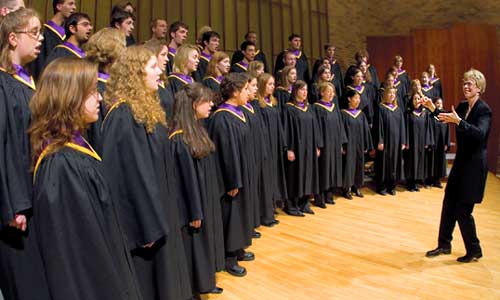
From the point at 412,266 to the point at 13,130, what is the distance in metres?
3.11

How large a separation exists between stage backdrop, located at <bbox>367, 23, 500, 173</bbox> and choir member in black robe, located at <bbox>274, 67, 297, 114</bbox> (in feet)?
16.3

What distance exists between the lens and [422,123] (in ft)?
21.9

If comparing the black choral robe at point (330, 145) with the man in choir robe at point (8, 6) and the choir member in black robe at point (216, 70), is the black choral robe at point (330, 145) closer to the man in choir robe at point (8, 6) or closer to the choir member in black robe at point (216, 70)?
the choir member in black robe at point (216, 70)

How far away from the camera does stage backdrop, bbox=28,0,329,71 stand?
6605mm

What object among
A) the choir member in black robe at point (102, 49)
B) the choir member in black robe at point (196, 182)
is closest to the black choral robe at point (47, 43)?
the choir member in black robe at point (102, 49)

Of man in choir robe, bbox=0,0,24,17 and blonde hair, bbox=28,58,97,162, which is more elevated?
man in choir robe, bbox=0,0,24,17

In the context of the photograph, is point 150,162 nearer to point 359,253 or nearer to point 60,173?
point 60,173

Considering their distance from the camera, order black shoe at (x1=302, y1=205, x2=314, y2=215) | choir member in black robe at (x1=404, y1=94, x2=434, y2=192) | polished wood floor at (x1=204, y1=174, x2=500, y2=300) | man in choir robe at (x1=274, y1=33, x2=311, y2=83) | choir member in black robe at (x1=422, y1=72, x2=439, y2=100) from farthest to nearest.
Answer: choir member in black robe at (x1=422, y1=72, x2=439, y2=100) → man in choir robe at (x1=274, y1=33, x2=311, y2=83) → choir member in black robe at (x1=404, y1=94, x2=434, y2=192) → black shoe at (x1=302, y1=205, x2=314, y2=215) → polished wood floor at (x1=204, y1=174, x2=500, y2=300)

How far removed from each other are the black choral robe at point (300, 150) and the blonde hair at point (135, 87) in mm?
3264

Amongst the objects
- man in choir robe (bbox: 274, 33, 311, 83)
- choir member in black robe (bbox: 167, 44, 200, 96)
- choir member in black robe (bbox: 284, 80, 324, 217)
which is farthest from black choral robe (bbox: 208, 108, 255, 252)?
man in choir robe (bbox: 274, 33, 311, 83)

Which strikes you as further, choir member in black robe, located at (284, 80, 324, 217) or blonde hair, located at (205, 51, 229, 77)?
choir member in black robe, located at (284, 80, 324, 217)

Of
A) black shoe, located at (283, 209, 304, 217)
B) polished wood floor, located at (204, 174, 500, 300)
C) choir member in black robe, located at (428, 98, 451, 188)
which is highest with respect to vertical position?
choir member in black robe, located at (428, 98, 451, 188)

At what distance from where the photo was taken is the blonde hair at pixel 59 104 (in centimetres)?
154

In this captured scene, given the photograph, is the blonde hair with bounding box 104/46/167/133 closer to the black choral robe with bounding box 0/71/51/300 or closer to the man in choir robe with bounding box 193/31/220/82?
the black choral robe with bounding box 0/71/51/300
